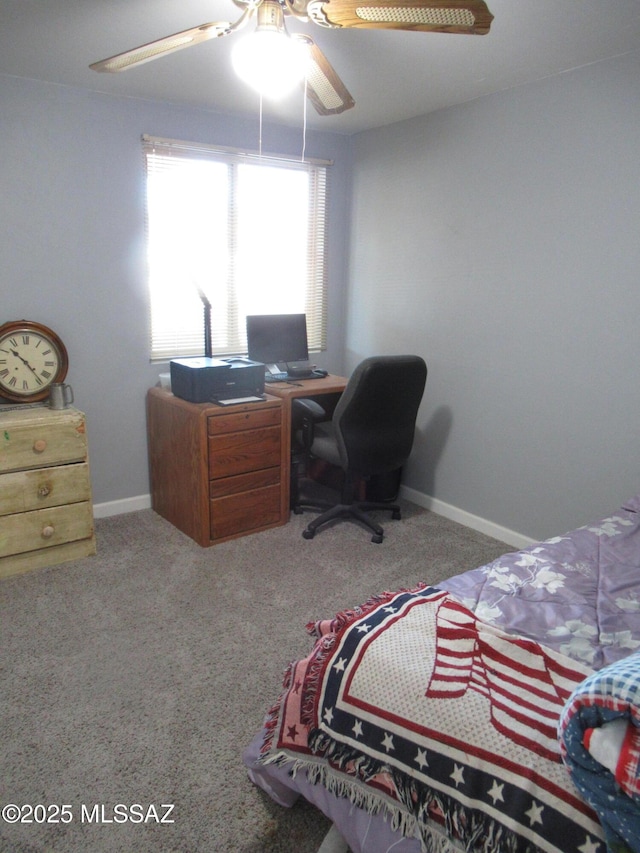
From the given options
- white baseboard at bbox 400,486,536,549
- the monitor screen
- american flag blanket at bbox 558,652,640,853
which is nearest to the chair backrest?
white baseboard at bbox 400,486,536,549

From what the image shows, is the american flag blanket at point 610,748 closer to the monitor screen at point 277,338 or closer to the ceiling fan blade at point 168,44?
the ceiling fan blade at point 168,44

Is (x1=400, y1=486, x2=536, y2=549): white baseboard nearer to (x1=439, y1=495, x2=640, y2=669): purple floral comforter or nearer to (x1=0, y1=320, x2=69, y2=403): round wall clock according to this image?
(x1=439, y1=495, x2=640, y2=669): purple floral comforter

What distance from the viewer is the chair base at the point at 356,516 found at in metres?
3.11

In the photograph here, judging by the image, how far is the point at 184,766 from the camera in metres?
1.67

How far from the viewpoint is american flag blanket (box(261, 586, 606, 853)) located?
1006 mm

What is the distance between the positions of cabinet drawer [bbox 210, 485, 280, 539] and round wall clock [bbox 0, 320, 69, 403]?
3.42ft

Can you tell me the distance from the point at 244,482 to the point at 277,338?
0.97 metres

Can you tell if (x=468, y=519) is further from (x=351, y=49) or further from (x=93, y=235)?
(x=93, y=235)

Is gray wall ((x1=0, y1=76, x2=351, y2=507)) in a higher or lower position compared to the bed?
higher

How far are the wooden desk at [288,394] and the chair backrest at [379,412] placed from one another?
0.34 metres

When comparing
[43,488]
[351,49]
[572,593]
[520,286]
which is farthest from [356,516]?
[351,49]

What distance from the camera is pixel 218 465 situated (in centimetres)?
290

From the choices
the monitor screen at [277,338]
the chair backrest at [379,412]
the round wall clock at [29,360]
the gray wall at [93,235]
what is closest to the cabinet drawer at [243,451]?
the chair backrest at [379,412]

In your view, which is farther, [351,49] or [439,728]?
[351,49]
